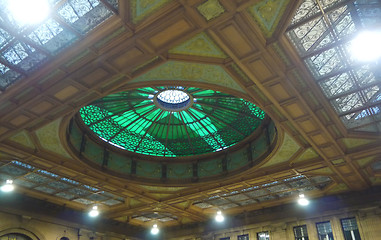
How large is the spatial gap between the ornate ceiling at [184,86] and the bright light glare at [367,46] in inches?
A: 14.2

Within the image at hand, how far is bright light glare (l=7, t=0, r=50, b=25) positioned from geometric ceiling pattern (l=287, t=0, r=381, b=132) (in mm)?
4903

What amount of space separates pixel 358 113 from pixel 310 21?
4.70 metres

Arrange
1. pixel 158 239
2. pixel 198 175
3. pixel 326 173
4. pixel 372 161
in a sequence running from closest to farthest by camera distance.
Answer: pixel 372 161
pixel 326 173
pixel 198 175
pixel 158 239

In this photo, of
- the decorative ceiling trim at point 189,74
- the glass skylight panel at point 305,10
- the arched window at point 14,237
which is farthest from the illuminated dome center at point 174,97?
the arched window at point 14,237

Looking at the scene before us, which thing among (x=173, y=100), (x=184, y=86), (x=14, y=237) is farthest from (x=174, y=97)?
(x=14, y=237)

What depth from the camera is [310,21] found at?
6824 millimetres

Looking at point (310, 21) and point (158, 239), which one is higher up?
point (310, 21)

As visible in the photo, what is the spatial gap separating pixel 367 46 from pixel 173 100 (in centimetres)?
707

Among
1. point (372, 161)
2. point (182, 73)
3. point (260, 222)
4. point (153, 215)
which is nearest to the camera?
point (182, 73)

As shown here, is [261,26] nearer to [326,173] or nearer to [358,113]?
[358,113]

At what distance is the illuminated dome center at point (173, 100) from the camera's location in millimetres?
12164

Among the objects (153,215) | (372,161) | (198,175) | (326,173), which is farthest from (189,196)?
(372,161)

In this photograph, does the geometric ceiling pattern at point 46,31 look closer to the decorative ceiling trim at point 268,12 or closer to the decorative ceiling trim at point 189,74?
the decorative ceiling trim at point 189,74

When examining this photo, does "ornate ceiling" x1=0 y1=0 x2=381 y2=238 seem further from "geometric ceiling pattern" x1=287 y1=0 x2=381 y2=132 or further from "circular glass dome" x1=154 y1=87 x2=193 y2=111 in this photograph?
"circular glass dome" x1=154 y1=87 x2=193 y2=111
